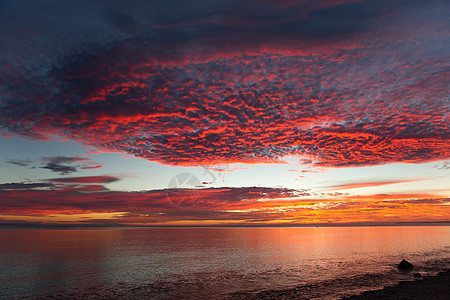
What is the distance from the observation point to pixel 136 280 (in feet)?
158

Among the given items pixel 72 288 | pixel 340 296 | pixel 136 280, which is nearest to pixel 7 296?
pixel 72 288

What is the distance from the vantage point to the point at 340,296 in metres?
35.7

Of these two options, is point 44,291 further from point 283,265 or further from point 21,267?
point 283,265

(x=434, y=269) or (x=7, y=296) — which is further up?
(x=7, y=296)

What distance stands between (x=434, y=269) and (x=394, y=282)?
17.0 m

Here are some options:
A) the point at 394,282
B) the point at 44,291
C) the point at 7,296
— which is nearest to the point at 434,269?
the point at 394,282

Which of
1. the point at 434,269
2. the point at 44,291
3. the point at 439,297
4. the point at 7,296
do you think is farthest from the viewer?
the point at 434,269

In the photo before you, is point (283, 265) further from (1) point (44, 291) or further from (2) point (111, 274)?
(1) point (44, 291)

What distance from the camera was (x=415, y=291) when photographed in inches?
1384

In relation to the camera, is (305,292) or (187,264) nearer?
(305,292)

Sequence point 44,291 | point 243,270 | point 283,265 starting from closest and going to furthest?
point 44,291, point 243,270, point 283,265

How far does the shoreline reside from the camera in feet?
107

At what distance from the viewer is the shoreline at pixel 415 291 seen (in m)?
32.8

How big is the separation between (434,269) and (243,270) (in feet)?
116
